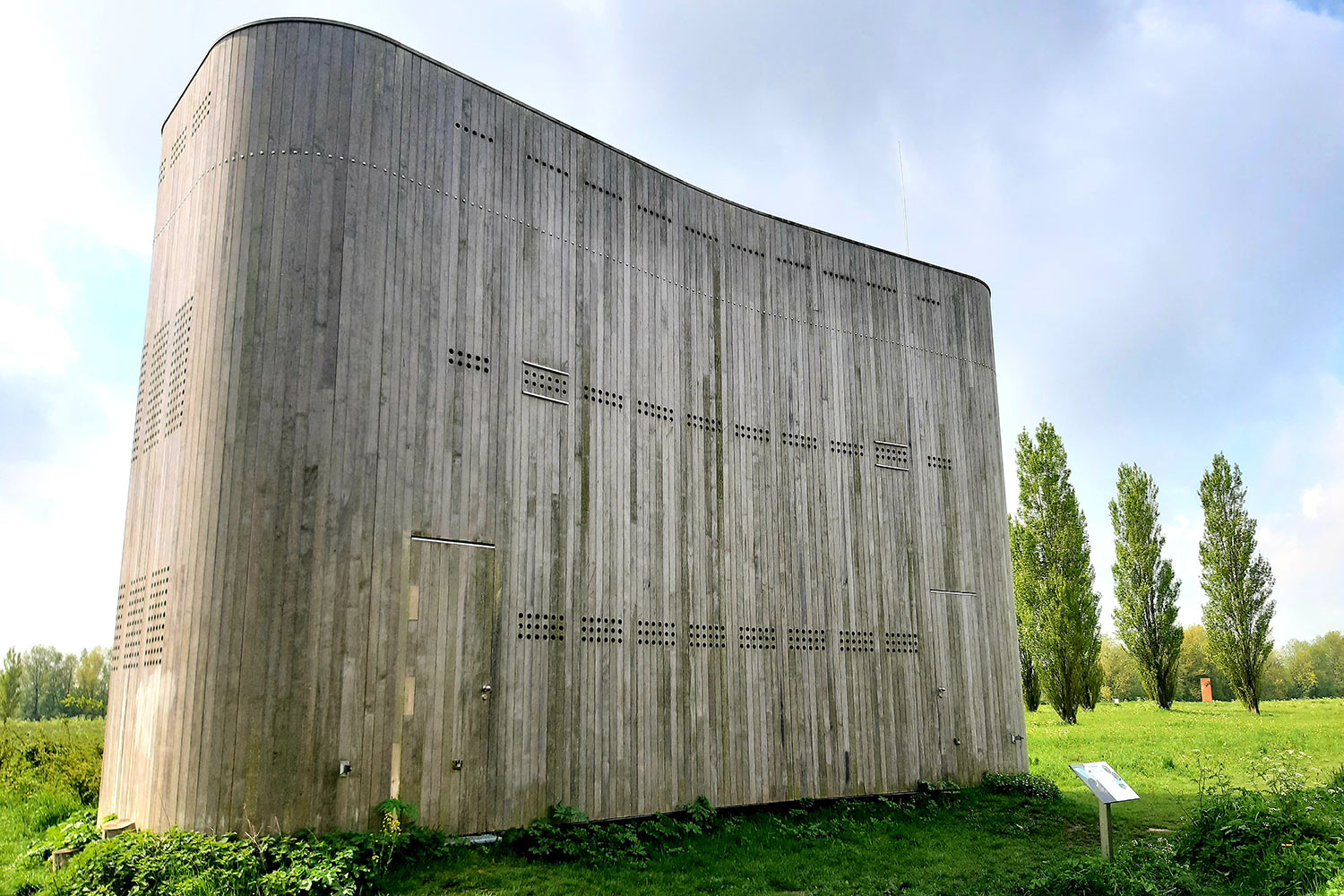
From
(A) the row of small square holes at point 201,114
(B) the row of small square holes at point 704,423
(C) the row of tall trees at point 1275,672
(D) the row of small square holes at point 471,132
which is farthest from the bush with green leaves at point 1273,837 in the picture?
(C) the row of tall trees at point 1275,672

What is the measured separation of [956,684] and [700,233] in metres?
8.10

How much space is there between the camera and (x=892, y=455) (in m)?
14.6

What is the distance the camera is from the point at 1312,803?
9516 millimetres

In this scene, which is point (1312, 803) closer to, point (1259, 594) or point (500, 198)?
point (500, 198)

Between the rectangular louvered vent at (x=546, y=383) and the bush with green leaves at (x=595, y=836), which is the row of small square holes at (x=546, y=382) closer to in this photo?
the rectangular louvered vent at (x=546, y=383)

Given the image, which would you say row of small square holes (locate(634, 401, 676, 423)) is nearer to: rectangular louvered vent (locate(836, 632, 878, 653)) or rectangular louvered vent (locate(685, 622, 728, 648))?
rectangular louvered vent (locate(685, 622, 728, 648))

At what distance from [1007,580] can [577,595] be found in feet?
27.8

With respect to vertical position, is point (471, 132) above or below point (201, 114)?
below

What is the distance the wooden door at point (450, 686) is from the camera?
29.8 feet

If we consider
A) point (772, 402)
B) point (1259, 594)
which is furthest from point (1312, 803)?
point (1259, 594)

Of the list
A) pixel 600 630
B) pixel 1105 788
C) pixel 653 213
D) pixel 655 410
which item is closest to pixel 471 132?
pixel 653 213

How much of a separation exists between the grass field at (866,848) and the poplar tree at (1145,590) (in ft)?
45.6

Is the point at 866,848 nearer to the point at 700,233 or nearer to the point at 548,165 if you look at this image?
the point at 700,233

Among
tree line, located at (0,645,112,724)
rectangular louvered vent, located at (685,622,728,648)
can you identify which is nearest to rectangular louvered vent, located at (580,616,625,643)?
rectangular louvered vent, located at (685,622,728,648)
